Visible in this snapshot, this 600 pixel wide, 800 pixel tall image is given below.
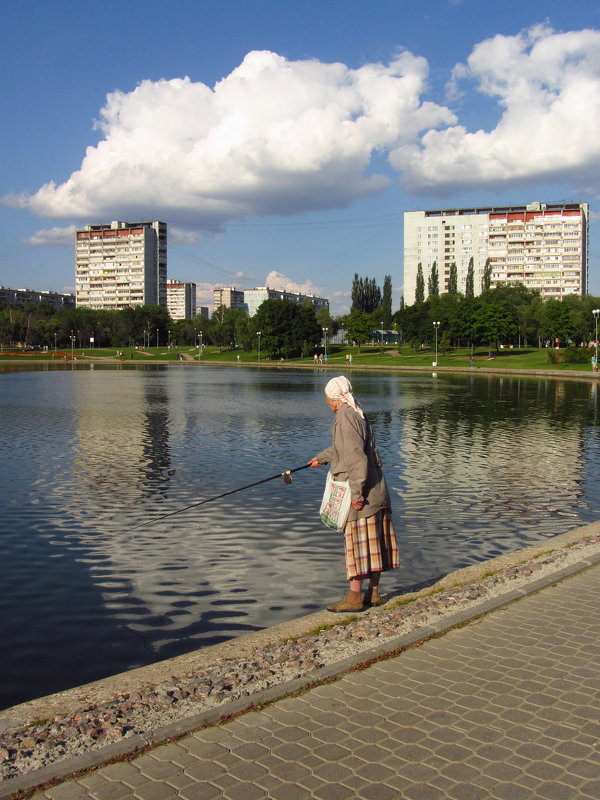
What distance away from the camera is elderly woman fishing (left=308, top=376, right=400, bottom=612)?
258 inches

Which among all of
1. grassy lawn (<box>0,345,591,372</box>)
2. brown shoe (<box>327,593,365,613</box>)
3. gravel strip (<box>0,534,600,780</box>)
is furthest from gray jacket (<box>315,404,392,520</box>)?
grassy lawn (<box>0,345,591,372</box>)

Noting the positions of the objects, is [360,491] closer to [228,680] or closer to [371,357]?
[228,680]

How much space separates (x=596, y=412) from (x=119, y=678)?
2984 centimetres

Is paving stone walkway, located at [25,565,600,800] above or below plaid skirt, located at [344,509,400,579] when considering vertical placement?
below

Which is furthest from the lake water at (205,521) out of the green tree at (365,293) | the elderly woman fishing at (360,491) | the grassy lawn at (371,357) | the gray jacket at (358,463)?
the green tree at (365,293)

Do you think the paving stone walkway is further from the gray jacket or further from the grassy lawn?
the grassy lawn

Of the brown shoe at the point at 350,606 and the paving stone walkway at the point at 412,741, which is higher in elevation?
the paving stone walkway at the point at 412,741

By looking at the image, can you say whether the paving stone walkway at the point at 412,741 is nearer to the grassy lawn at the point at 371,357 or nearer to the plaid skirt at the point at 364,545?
the plaid skirt at the point at 364,545

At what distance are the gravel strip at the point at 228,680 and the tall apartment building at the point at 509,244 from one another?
160468 millimetres

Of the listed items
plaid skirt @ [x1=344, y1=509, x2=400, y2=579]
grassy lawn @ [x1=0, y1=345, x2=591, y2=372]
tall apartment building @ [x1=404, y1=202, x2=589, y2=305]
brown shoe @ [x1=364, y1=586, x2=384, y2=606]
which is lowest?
brown shoe @ [x1=364, y1=586, x2=384, y2=606]

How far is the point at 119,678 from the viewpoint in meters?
5.34

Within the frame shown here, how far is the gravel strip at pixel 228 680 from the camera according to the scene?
4.26m

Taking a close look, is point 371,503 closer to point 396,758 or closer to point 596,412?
point 396,758

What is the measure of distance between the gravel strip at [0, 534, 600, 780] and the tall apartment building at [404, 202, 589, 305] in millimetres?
160468
